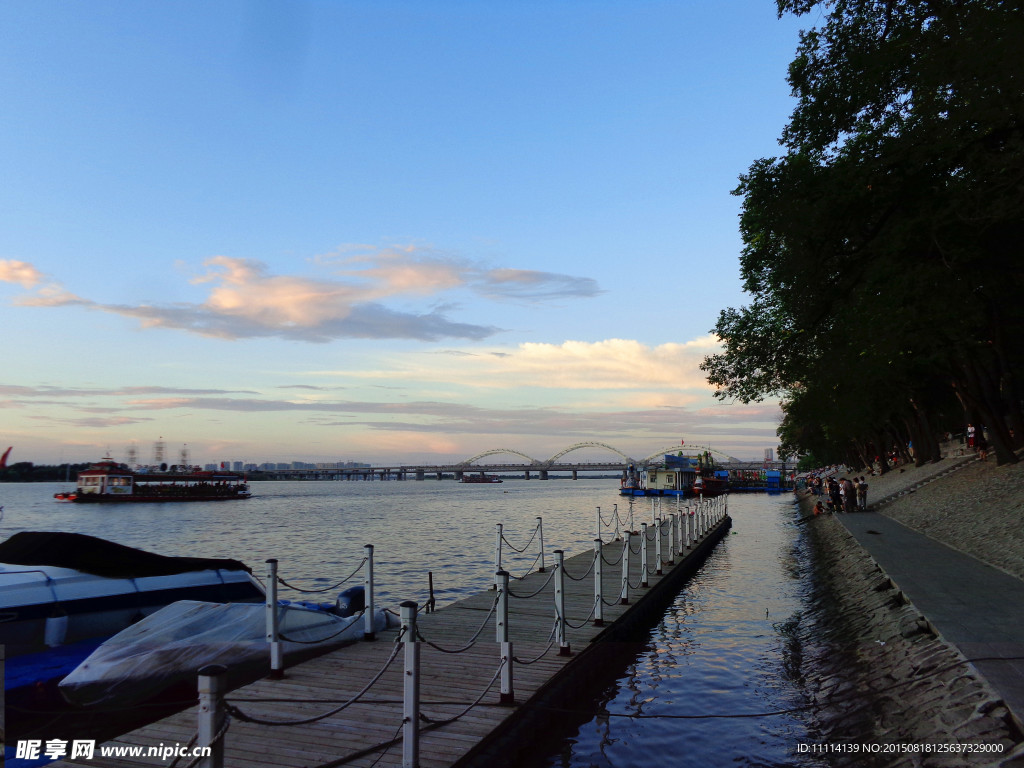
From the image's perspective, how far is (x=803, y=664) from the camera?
14.8m

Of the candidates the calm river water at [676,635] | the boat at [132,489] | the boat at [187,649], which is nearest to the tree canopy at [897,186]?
the calm river water at [676,635]

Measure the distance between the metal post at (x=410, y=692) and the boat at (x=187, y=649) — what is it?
3.60m

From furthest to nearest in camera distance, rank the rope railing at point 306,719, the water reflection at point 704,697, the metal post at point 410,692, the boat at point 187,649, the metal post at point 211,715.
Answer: the boat at point 187,649 → the water reflection at point 704,697 → the metal post at point 410,692 → the rope railing at point 306,719 → the metal post at point 211,715

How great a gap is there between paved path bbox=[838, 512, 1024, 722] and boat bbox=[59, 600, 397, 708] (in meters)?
9.25

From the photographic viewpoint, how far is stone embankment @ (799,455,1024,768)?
788cm

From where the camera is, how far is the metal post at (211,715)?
482 cm

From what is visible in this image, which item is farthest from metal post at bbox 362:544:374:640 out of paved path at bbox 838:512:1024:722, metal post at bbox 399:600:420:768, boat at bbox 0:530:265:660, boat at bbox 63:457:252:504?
boat at bbox 63:457:252:504

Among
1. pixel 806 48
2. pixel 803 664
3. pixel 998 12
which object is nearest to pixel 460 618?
pixel 803 664

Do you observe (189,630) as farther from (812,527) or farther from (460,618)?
(812,527)

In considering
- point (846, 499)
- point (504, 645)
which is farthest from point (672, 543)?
point (846, 499)

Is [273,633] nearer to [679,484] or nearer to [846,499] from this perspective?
[846,499]

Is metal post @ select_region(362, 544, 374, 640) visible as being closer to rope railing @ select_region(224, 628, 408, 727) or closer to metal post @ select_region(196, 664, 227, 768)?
rope railing @ select_region(224, 628, 408, 727)

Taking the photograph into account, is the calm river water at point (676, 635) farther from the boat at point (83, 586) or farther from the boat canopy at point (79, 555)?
the boat canopy at point (79, 555)

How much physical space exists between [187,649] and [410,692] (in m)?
6.36
